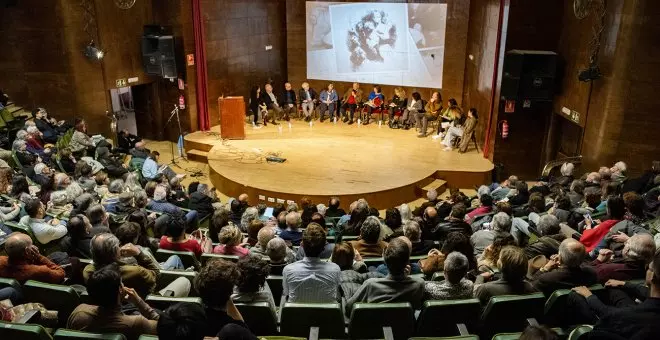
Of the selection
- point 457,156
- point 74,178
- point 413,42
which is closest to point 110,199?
point 74,178

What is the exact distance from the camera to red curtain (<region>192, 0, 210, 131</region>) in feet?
37.1

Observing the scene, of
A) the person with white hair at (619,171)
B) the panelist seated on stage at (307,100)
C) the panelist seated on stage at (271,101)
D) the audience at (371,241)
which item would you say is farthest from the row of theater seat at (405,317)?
the panelist seated on stage at (307,100)

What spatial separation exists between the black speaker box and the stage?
1.48 metres

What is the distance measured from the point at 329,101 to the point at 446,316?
9.60 m

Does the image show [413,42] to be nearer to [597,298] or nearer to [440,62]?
[440,62]

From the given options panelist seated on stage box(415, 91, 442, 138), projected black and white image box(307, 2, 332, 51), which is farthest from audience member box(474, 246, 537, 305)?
projected black and white image box(307, 2, 332, 51)

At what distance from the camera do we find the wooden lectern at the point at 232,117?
1105 cm

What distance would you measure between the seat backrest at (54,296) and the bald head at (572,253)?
3138 millimetres

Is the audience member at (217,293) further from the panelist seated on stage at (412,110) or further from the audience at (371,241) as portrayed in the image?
the panelist seated on stage at (412,110)

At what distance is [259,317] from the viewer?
3330mm

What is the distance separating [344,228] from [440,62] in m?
7.28

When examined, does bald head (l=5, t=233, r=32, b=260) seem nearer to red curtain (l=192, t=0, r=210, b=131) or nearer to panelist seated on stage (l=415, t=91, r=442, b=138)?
red curtain (l=192, t=0, r=210, b=131)

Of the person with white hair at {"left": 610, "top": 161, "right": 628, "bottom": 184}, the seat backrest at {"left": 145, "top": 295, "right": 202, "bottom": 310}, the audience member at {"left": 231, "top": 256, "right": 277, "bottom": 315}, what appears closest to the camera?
the audience member at {"left": 231, "top": 256, "right": 277, "bottom": 315}

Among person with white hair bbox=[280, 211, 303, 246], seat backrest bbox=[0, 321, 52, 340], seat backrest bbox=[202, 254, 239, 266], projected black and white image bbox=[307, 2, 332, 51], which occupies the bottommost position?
person with white hair bbox=[280, 211, 303, 246]
